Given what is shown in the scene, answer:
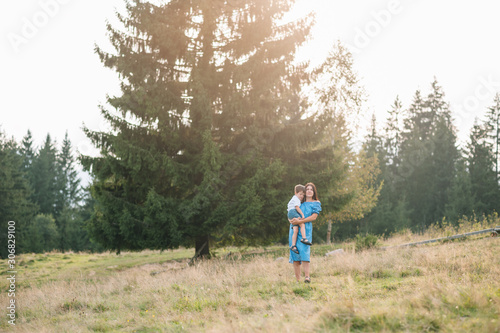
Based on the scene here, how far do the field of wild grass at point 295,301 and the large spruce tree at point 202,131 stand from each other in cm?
241

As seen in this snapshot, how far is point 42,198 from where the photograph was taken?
52250 millimetres

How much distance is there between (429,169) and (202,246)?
38.3 m

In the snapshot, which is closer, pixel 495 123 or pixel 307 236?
pixel 307 236

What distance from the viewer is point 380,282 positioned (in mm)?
6512

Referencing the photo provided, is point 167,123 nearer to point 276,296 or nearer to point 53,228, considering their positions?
point 276,296

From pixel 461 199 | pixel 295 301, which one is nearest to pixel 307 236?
pixel 295 301

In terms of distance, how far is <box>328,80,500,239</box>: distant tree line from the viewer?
36500 mm

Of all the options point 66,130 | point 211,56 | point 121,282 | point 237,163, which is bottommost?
point 121,282

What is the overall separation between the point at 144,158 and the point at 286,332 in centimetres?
834

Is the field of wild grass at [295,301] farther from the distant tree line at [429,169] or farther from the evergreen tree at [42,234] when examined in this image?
the evergreen tree at [42,234]

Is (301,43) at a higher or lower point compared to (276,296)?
higher

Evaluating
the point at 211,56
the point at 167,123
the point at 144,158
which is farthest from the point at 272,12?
the point at 144,158

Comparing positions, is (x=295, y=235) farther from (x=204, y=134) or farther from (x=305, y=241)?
(x=204, y=134)

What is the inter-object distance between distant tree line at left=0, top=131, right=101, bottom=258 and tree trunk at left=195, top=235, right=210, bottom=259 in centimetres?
1465
